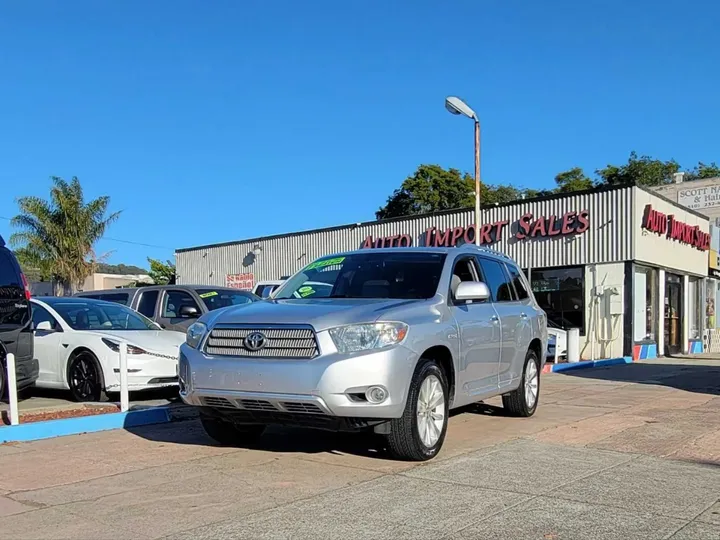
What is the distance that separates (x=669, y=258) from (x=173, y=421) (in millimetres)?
20940

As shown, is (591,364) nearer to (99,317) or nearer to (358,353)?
(99,317)

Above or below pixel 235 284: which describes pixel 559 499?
below

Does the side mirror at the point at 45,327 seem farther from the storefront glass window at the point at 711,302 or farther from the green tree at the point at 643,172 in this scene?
the green tree at the point at 643,172

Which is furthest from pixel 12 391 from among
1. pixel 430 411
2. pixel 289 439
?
pixel 430 411

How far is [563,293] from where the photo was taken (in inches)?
947

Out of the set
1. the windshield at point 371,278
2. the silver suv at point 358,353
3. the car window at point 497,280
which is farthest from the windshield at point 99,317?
the car window at point 497,280

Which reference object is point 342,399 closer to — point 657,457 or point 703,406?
point 657,457

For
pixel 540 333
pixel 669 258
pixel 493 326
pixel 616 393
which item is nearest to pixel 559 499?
pixel 493 326

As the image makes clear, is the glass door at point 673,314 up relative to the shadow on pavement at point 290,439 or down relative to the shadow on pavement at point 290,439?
up

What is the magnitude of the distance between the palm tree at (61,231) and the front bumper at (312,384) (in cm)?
3677

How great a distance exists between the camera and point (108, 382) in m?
9.45

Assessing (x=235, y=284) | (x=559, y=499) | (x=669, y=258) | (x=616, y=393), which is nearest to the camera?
(x=559, y=499)

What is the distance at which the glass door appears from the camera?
26.0 metres

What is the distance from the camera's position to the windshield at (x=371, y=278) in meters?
7.07
